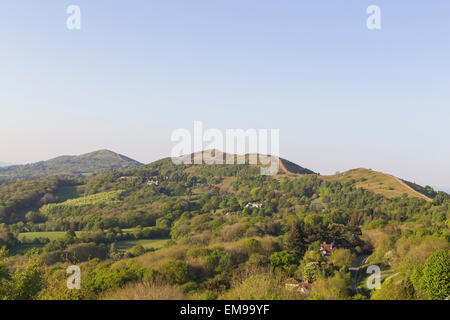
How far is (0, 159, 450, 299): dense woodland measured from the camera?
22078 millimetres

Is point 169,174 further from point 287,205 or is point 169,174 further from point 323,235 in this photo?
point 323,235

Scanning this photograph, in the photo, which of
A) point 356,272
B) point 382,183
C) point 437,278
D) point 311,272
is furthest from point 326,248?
point 382,183

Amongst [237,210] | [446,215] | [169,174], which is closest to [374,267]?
[446,215]

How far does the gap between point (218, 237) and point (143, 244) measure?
21959 mm

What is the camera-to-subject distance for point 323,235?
51656 mm

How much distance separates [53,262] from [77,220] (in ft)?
142

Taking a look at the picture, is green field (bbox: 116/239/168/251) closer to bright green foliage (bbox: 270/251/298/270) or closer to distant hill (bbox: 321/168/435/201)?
bright green foliage (bbox: 270/251/298/270)

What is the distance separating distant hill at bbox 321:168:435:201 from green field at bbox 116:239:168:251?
259 ft

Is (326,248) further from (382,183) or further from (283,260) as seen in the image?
(382,183)

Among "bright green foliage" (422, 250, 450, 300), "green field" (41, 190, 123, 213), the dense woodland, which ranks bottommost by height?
"green field" (41, 190, 123, 213)

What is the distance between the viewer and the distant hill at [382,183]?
99688 mm

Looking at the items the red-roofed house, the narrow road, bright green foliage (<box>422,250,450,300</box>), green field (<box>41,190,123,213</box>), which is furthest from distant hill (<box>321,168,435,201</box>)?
green field (<box>41,190,123,213</box>)
